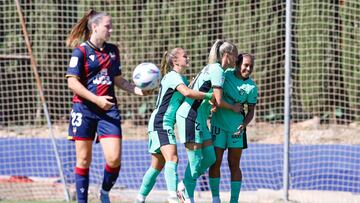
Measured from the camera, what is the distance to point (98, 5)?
1348cm

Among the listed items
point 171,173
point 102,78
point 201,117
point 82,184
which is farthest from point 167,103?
point 82,184

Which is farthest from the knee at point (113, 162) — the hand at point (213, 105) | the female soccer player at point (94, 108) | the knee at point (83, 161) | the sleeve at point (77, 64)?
the hand at point (213, 105)

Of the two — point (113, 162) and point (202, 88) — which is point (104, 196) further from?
point (202, 88)

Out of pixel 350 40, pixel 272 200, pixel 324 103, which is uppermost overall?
pixel 350 40

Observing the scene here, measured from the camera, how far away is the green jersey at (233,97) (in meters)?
8.95

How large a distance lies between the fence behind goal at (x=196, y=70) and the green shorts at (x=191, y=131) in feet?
10.7

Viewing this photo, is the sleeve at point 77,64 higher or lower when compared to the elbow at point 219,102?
higher

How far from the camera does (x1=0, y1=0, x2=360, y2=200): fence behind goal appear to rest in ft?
39.4

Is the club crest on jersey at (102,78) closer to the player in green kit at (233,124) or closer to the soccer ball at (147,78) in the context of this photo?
the soccer ball at (147,78)

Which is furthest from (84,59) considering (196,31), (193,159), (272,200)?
(196,31)

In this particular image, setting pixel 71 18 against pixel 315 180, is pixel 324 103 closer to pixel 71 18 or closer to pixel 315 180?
pixel 315 180

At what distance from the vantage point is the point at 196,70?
45.1ft

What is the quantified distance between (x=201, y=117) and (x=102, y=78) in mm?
1194

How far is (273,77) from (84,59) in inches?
210
